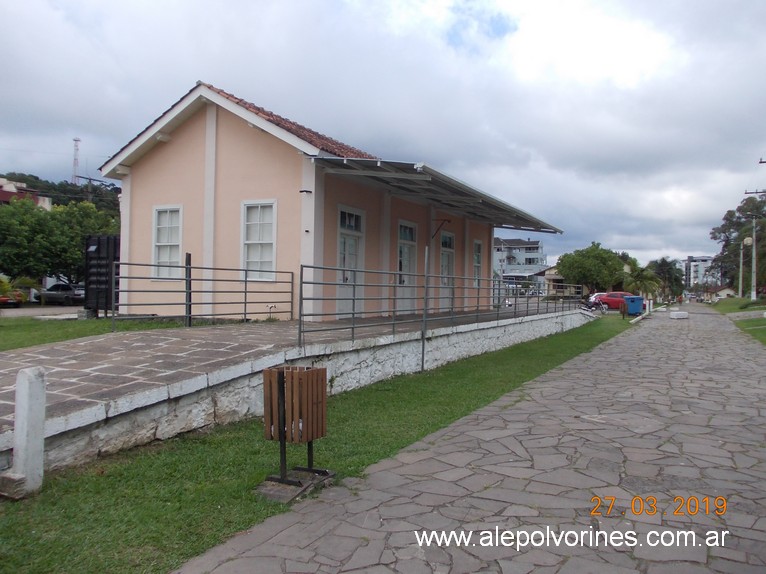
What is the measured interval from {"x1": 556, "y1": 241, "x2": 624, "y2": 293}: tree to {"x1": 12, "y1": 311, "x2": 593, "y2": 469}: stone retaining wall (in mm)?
55261

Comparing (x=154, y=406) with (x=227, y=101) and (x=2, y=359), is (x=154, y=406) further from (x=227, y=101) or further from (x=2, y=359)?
(x=227, y=101)

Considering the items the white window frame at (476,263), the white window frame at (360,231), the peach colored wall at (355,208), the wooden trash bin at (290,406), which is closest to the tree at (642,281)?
the white window frame at (476,263)

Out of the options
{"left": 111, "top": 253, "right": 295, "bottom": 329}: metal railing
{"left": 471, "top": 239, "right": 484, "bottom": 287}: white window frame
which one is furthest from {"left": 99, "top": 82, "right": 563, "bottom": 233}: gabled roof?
{"left": 471, "top": 239, "right": 484, "bottom": 287}: white window frame

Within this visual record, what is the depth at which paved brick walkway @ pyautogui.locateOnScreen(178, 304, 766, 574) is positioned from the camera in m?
3.34

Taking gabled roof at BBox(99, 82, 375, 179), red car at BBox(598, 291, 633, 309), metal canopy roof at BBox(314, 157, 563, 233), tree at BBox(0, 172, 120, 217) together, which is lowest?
red car at BBox(598, 291, 633, 309)

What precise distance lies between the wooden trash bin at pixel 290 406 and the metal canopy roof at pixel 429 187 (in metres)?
6.29

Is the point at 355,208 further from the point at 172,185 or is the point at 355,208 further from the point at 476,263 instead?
the point at 476,263

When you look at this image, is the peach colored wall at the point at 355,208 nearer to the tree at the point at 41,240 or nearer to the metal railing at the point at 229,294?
the metal railing at the point at 229,294

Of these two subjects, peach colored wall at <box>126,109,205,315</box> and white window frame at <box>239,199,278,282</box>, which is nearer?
white window frame at <box>239,199,278,282</box>

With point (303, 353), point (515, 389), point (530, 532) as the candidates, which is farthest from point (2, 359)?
point (515, 389)

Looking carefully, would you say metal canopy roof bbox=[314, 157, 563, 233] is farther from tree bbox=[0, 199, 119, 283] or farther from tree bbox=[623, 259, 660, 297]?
tree bbox=[623, 259, 660, 297]

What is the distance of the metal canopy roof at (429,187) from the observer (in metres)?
10.9

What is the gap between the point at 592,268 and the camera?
61844 mm

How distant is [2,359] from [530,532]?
6434mm
